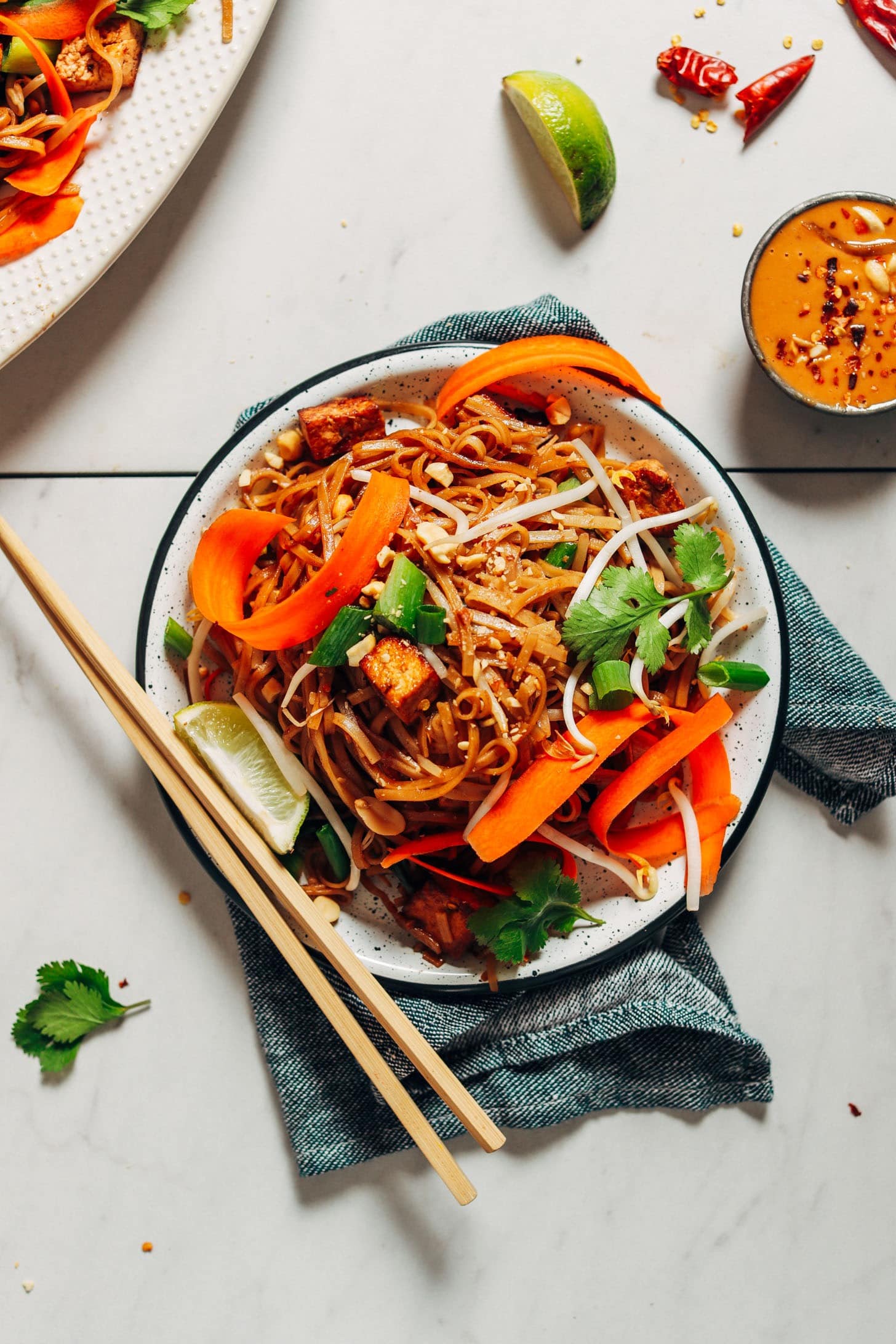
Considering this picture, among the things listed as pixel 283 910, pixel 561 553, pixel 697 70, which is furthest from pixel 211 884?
pixel 697 70

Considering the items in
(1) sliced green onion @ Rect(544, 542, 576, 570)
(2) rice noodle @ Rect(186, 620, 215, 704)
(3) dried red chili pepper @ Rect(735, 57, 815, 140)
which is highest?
(3) dried red chili pepper @ Rect(735, 57, 815, 140)

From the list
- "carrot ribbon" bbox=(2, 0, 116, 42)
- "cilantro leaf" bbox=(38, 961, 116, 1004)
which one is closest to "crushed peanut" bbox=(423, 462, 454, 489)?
"carrot ribbon" bbox=(2, 0, 116, 42)

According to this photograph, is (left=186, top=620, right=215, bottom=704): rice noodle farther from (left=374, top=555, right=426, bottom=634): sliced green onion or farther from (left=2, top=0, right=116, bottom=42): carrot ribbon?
(left=2, top=0, right=116, bottom=42): carrot ribbon

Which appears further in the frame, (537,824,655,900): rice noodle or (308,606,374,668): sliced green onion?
(537,824,655,900): rice noodle

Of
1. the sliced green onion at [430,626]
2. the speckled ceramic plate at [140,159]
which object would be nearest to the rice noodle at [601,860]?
the sliced green onion at [430,626]

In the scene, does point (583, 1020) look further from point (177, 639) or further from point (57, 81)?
point (57, 81)

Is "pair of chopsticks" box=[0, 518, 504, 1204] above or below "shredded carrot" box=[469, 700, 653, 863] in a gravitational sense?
below

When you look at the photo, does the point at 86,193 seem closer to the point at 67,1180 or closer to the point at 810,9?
the point at 810,9
